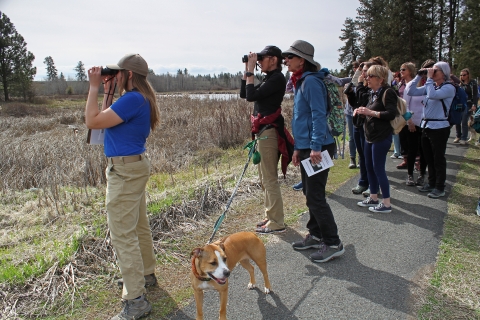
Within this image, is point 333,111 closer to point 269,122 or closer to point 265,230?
point 269,122

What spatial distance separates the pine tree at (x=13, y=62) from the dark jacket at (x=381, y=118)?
1655 inches

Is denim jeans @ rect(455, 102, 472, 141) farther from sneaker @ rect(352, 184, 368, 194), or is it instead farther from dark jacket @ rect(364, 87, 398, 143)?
dark jacket @ rect(364, 87, 398, 143)

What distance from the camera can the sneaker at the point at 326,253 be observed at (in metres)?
3.53

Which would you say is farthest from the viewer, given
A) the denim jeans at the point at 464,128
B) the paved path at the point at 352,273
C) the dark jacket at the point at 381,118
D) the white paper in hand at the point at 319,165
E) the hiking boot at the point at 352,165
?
the denim jeans at the point at 464,128

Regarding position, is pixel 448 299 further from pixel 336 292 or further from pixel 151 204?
pixel 151 204

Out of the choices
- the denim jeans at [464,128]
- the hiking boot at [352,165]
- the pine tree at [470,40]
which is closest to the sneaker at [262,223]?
the hiking boot at [352,165]

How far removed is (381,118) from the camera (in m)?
4.54

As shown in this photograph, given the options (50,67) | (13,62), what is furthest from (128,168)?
(50,67)

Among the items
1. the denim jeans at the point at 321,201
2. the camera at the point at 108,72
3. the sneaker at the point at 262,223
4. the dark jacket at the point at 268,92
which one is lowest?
the sneaker at the point at 262,223

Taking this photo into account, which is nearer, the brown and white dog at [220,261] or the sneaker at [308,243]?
the brown and white dog at [220,261]

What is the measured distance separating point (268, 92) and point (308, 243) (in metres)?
1.75

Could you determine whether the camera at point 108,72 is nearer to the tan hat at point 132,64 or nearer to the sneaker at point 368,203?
the tan hat at point 132,64

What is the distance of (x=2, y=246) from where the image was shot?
4117 mm

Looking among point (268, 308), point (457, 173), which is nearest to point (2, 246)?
point (268, 308)
